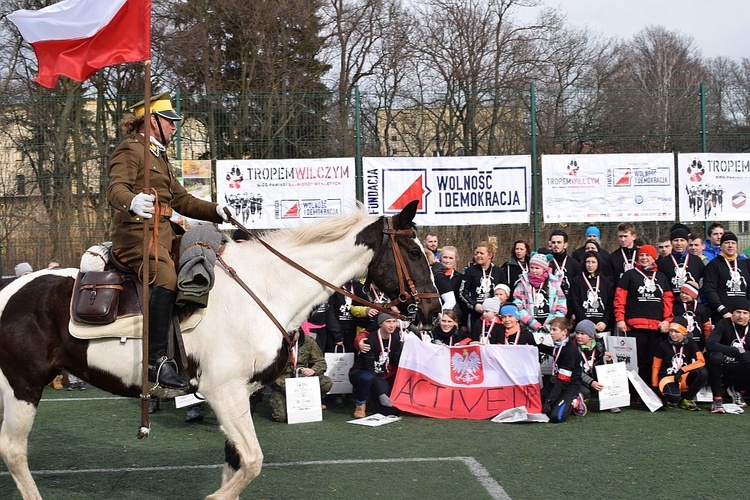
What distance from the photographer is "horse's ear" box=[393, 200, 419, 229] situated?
217 inches

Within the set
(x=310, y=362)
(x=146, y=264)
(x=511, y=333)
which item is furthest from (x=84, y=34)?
(x=511, y=333)

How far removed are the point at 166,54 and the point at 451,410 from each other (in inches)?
633

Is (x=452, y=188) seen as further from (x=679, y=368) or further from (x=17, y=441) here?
(x=17, y=441)

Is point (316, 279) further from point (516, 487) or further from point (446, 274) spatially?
point (446, 274)

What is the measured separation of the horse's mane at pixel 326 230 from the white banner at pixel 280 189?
7.55m

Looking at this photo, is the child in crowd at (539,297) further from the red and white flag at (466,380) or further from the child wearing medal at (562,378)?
the red and white flag at (466,380)

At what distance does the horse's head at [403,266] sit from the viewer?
5.53m

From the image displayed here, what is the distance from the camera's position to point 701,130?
1439 cm

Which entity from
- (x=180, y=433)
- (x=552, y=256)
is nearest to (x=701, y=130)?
(x=552, y=256)

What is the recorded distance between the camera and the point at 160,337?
5277mm

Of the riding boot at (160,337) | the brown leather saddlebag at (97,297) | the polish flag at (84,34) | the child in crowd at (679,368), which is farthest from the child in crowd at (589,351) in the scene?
the polish flag at (84,34)

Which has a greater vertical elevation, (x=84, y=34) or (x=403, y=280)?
(x=84, y=34)

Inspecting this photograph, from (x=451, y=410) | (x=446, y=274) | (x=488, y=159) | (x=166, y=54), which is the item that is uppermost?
(x=166, y=54)

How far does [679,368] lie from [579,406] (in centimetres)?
146
